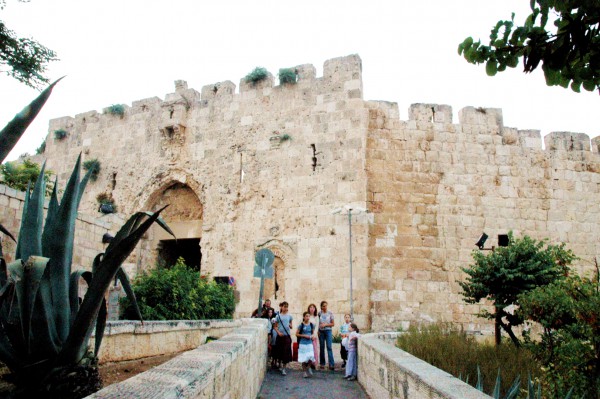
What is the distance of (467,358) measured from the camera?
5812mm

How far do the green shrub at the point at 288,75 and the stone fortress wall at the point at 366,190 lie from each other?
15 centimetres

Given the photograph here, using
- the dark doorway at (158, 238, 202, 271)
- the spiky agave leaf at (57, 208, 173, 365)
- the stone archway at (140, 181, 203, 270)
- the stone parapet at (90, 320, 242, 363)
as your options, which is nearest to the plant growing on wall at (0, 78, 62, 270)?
the spiky agave leaf at (57, 208, 173, 365)

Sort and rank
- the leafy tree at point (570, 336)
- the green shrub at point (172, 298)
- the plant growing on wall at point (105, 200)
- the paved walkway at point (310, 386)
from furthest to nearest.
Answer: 1. the plant growing on wall at point (105, 200)
2. the green shrub at point (172, 298)
3. the paved walkway at point (310, 386)
4. the leafy tree at point (570, 336)

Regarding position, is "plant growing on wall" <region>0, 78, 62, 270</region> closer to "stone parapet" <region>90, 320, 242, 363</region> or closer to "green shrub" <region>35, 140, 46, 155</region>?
"stone parapet" <region>90, 320, 242, 363</region>

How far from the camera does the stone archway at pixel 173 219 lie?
14859 millimetres

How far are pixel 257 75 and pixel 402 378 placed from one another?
1176 cm

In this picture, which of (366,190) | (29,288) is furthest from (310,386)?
(366,190)

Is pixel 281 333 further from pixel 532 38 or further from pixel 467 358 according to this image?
pixel 532 38

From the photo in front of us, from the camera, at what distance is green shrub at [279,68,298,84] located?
1373 centimetres

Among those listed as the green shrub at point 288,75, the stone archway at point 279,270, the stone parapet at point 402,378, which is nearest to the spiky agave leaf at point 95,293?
the stone parapet at point 402,378

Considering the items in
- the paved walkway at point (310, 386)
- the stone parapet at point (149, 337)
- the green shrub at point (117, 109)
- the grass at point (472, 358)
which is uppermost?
the green shrub at point (117, 109)

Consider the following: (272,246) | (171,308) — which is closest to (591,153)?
(272,246)

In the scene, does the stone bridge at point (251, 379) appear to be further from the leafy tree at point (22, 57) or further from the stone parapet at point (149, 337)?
the leafy tree at point (22, 57)

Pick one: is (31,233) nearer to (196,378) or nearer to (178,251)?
(196,378)
